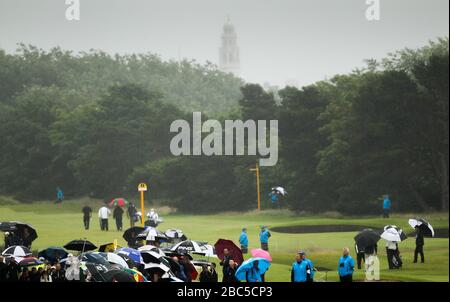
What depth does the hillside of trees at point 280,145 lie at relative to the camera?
182ft

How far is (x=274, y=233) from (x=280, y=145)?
13802mm

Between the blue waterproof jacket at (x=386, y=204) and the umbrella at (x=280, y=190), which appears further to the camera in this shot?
the umbrella at (x=280, y=190)

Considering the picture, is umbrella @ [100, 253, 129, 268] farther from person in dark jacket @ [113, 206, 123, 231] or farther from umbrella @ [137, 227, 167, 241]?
person in dark jacket @ [113, 206, 123, 231]

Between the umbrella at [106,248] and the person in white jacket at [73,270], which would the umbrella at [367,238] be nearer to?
the umbrella at [106,248]

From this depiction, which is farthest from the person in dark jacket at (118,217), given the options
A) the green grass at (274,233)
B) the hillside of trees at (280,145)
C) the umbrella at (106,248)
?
the umbrella at (106,248)

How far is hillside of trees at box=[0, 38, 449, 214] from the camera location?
5562cm

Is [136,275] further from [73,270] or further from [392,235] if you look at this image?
[392,235]

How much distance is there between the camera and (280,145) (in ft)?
227

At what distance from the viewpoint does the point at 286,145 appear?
68875 millimetres

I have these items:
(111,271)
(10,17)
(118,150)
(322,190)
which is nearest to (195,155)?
(118,150)

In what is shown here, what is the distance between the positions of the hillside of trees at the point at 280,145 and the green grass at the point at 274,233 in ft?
5.49

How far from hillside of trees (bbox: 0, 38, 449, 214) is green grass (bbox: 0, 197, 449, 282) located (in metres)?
1.67
